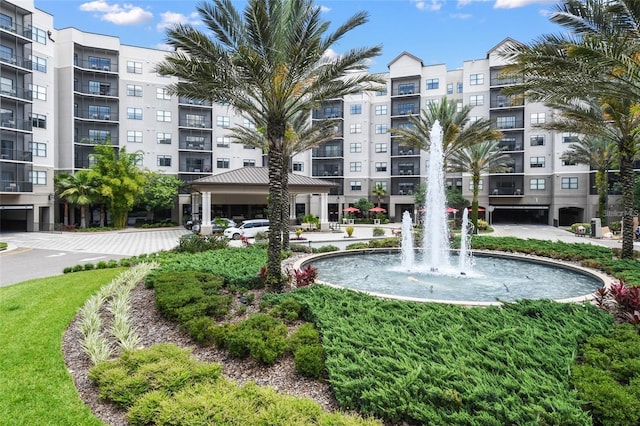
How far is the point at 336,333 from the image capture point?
21.9 ft

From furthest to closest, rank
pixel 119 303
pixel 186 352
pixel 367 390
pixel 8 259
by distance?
pixel 8 259 → pixel 119 303 → pixel 186 352 → pixel 367 390

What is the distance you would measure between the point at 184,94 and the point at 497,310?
36.4ft

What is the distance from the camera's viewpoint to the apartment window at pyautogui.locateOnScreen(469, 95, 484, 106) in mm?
51656

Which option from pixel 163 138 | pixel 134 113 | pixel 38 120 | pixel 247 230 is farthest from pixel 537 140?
pixel 38 120

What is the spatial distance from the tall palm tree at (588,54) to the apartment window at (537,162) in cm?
4127

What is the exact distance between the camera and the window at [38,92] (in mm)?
38750

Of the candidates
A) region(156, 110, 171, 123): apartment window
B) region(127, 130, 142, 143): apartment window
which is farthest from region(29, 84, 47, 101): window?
region(156, 110, 171, 123): apartment window

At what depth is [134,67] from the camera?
4706cm

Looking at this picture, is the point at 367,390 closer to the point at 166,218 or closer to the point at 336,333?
the point at 336,333

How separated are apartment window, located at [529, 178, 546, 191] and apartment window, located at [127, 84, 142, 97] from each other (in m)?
51.7

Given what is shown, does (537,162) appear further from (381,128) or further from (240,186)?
(240,186)

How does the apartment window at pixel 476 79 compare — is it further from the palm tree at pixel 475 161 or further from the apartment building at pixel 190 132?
the palm tree at pixel 475 161

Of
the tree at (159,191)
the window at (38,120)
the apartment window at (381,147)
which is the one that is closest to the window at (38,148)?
the window at (38,120)

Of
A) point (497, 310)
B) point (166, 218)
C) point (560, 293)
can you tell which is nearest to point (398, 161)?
point (166, 218)
